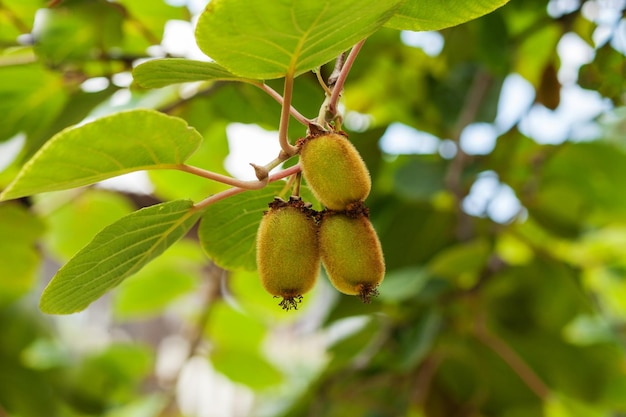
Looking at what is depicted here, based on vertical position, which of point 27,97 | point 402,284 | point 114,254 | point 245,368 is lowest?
point 245,368

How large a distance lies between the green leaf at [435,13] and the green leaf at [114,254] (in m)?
0.28

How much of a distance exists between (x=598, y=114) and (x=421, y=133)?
44cm

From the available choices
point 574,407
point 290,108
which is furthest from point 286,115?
point 574,407

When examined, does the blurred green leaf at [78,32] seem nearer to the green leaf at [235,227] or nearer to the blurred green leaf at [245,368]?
the green leaf at [235,227]

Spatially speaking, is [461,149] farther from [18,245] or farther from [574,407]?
[18,245]

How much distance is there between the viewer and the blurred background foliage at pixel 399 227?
1.28 metres

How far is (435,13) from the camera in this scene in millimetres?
643

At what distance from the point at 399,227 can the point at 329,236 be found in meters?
1.02

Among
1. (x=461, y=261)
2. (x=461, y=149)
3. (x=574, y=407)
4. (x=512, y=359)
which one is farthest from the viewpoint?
(x=574, y=407)

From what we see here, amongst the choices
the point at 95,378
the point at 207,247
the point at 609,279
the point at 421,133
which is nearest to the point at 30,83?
the point at 207,247

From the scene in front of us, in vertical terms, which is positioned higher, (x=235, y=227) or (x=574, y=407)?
(x=235, y=227)

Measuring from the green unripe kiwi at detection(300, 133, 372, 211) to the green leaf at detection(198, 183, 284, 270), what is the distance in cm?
15

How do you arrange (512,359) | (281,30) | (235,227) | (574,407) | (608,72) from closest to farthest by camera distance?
(281,30) → (235,227) → (608,72) → (512,359) → (574,407)

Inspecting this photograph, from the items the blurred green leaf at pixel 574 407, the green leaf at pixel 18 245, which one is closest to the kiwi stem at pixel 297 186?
the green leaf at pixel 18 245
